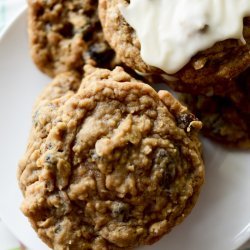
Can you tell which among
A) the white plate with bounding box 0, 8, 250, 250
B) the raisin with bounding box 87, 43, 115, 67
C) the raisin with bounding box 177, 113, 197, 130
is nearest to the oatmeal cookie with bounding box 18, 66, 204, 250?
the raisin with bounding box 177, 113, 197, 130

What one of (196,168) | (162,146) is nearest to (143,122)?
(162,146)

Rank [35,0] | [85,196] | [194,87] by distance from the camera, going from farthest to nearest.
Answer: [35,0], [194,87], [85,196]

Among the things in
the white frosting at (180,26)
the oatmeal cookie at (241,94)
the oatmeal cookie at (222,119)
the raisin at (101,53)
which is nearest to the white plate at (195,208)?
the oatmeal cookie at (222,119)

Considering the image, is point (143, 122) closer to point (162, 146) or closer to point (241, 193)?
point (162, 146)

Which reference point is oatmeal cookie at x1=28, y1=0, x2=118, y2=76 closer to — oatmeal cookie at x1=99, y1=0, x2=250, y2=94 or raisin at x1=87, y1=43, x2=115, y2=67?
raisin at x1=87, y1=43, x2=115, y2=67

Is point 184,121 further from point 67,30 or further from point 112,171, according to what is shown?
point 67,30

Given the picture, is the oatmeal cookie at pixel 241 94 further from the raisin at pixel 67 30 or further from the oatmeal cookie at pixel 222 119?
the raisin at pixel 67 30
